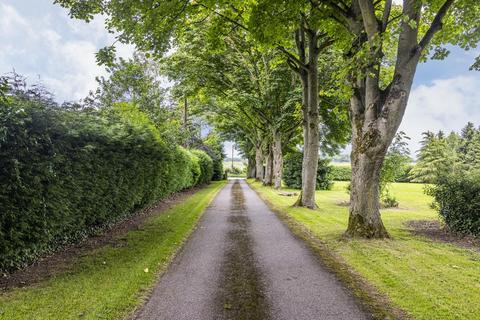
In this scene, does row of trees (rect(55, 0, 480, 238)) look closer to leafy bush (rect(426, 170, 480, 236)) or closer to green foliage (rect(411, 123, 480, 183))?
leafy bush (rect(426, 170, 480, 236))

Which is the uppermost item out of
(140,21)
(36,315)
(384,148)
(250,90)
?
(250,90)

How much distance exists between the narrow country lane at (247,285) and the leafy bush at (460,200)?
504 centimetres

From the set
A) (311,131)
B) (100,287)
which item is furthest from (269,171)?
(100,287)

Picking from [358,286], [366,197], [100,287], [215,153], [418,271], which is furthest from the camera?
[215,153]

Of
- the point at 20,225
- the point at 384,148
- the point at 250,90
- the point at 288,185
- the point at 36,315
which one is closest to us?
the point at 36,315

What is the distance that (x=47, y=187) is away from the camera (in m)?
6.04

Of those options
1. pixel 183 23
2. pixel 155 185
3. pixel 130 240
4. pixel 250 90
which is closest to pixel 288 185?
pixel 250 90

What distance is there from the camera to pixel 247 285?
5379 mm

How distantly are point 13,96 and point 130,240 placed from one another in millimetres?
4528

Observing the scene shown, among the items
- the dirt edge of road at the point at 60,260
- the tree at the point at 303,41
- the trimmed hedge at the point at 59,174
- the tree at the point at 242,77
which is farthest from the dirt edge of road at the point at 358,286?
the tree at the point at 242,77

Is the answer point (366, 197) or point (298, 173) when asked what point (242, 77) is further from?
point (366, 197)

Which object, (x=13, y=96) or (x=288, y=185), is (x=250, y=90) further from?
(x=13, y=96)

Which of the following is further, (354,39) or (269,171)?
(269,171)

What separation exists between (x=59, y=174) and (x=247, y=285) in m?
4.34
